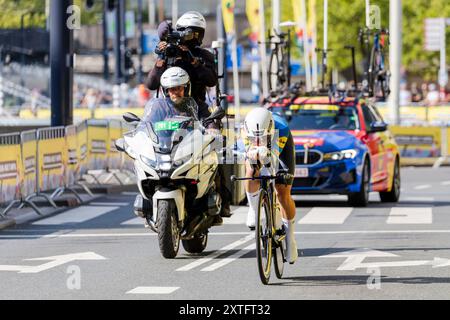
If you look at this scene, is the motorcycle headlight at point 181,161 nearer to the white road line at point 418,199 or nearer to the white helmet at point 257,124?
the white helmet at point 257,124

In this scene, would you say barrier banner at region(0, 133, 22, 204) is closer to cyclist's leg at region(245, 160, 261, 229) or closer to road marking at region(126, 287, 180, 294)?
cyclist's leg at region(245, 160, 261, 229)

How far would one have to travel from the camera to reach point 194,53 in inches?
608

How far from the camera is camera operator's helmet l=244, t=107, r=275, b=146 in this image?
1245 centimetres

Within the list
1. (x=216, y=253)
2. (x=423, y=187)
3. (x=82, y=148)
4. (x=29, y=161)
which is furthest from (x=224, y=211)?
(x=423, y=187)

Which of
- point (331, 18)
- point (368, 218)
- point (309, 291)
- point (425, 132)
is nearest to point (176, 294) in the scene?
point (309, 291)

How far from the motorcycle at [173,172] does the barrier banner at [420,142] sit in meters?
23.9

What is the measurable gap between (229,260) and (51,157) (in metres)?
8.82

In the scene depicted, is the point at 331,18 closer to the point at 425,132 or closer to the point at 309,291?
the point at 425,132

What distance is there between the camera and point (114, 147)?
28.1 metres

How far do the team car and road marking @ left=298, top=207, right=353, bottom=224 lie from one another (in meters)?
0.31

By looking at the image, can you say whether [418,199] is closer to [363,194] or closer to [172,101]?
[363,194]

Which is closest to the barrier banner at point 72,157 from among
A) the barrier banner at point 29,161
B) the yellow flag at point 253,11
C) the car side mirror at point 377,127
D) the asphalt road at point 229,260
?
the barrier banner at point 29,161

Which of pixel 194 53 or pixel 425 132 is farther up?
pixel 194 53
